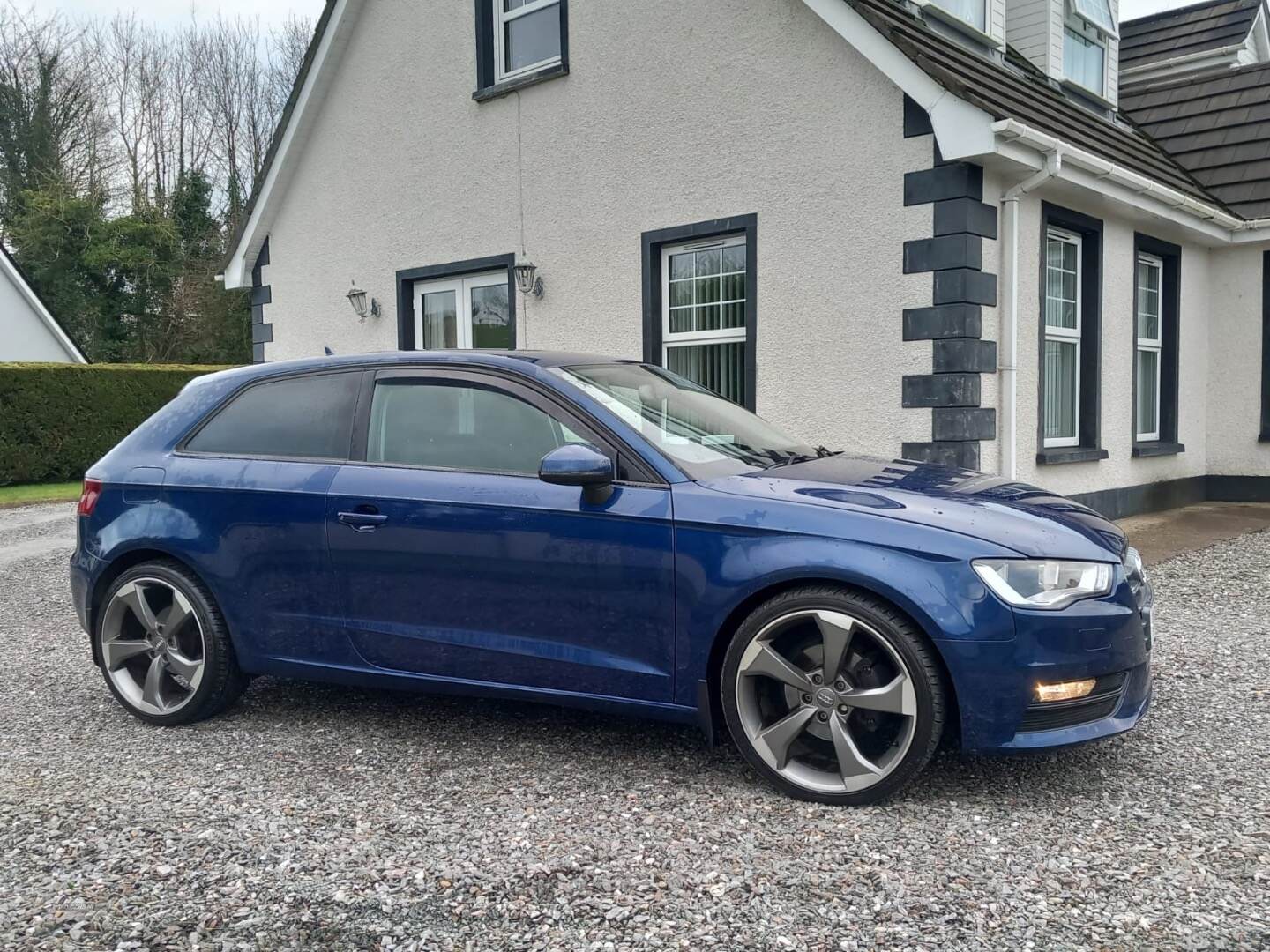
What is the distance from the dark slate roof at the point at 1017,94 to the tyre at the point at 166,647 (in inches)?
238

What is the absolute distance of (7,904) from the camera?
2820 mm

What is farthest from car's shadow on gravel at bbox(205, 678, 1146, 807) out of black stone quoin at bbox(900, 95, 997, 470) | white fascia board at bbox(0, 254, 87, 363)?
white fascia board at bbox(0, 254, 87, 363)

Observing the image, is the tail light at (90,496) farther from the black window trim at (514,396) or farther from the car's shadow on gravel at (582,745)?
the black window trim at (514,396)

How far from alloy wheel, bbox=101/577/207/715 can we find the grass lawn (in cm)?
1162

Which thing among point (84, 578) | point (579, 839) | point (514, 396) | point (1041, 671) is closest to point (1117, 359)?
point (1041, 671)

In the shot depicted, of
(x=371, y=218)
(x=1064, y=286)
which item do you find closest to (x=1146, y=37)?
(x=1064, y=286)

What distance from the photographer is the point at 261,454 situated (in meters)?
4.36

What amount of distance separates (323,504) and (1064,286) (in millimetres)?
7587

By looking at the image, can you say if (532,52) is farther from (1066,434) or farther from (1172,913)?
(1172,913)

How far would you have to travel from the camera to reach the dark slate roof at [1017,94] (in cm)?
772

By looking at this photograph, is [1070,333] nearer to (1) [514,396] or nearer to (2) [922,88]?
(2) [922,88]

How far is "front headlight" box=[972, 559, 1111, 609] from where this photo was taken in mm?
3264

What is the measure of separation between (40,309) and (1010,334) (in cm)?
2650

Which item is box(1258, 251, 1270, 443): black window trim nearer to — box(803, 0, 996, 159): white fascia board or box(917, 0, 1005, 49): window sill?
box(917, 0, 1005, 49): window sill
